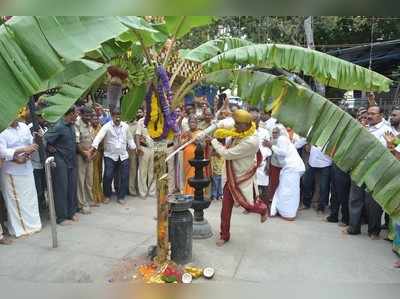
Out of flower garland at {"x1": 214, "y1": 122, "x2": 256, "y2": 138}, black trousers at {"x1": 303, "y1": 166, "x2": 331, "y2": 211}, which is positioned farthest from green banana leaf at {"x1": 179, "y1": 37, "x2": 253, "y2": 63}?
black trousers at {"x1": 303, "y1": 166, "x2": 331, "y2": 211}

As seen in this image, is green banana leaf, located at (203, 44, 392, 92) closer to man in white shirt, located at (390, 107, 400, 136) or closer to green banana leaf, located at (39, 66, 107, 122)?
green banana leaf, located at (39, 66, 107, 122)

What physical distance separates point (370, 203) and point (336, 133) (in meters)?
2.66

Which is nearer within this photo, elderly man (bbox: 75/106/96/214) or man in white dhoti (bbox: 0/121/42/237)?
man in white dhoti (bbox: 0/121/42/237)

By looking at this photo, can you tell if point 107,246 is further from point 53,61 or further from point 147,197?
point 53,61

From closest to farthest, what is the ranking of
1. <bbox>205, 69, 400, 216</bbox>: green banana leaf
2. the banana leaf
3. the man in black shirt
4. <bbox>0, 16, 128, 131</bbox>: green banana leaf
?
<bbox>0, 16, 128, 131</bbox>: green banana leaf < the banana leaf < <bbox>205, 69, 400, 216</bbox>: green banana leaf < the man in black shirt

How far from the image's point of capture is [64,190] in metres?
5.75

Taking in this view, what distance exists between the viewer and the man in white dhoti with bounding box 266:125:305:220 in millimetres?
6242

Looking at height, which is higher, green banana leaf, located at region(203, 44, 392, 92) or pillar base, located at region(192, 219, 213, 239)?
green banana leaf, located at region(203, 44, 392, 92)

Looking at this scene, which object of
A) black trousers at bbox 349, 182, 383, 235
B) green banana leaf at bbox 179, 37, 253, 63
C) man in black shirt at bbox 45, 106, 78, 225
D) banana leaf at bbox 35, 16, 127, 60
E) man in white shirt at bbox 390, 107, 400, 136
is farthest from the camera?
man in white shirt at bbox 390, 107, 400, 136

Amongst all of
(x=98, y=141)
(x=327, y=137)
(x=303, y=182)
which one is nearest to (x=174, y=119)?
(x=327, y=137)

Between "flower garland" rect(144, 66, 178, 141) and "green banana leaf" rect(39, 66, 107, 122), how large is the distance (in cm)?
61

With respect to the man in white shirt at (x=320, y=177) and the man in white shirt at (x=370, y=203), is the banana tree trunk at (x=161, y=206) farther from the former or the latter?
the man in white shirt at (x=320, y=177)

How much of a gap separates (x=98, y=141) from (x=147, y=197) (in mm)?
1587

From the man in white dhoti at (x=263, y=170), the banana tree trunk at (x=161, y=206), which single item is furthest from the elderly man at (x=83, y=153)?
the man in white dhoti at (x=263, y=170)
